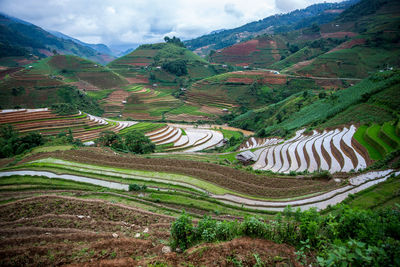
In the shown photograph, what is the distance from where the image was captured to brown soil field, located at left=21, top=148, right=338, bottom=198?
13711mm

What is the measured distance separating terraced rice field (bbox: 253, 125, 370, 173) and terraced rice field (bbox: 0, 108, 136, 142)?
3184 centimetres

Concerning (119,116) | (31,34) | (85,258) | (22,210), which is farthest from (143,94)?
(31,34)

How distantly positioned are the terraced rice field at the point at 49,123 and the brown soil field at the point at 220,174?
1620 centimetres

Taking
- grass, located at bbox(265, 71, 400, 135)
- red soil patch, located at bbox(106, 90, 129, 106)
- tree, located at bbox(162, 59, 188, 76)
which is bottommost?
grass, located at bbox(265, 71, 400, 135)

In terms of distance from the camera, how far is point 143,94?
68438mm

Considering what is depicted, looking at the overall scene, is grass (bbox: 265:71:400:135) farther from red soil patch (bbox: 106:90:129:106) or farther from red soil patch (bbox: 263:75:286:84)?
red soil patch (bbox: 106:90:129:106)

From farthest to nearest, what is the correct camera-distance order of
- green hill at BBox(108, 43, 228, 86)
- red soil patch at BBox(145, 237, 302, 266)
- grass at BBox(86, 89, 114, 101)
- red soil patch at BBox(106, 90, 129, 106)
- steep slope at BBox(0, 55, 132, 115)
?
→ 1. green hill at BBox(108, 43, 228, 86)
2. grass at BBox(86, 89, 114, 101)
3. red soil patch at BBox(106, 90, 129, 106)
4. steep slope at BBox(0, 55, 132, 115)
5. red soil patch at BBox(145, 237, 302, 266)

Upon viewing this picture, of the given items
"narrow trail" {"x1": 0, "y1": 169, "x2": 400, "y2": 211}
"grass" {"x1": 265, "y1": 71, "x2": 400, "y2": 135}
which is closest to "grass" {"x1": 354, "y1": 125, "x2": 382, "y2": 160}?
"narrow trail" {"x1": 0, "y1": 169, "x2": 400, "y2": 211}

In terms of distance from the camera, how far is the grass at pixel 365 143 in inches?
687

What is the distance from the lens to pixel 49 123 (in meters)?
34.8

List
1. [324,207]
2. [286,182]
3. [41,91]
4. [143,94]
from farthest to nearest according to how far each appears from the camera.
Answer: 1. [143,94]
2. [41,91]
3. [286,182]
4. [324,207]

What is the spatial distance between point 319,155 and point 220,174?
12266mm

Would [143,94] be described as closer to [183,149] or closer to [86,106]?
[86,106]

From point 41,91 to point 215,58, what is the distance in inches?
3587
